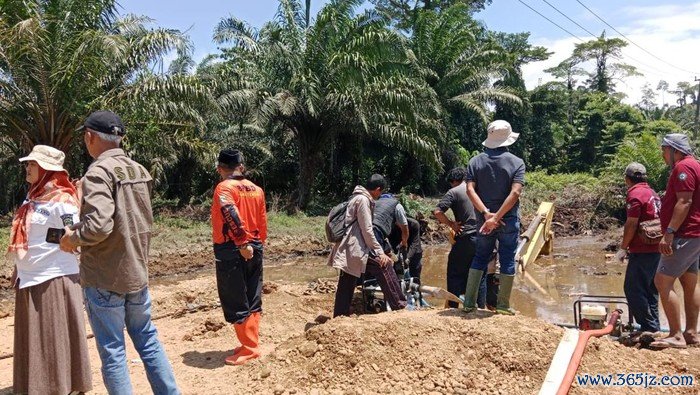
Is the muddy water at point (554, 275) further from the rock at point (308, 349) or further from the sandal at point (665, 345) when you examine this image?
the rock at point (308, 349)

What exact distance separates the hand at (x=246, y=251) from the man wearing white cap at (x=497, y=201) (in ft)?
5.95

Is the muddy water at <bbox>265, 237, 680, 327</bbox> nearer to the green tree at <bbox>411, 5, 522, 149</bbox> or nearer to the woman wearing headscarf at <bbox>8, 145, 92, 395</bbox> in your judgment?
the woman wearing headscarf at <bbox>8, 145, 92, 395</bbox>

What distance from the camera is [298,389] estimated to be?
4172mm

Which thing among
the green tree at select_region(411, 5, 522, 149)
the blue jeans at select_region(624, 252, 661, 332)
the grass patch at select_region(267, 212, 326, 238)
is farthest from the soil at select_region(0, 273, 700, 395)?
the green tree at select_region(411, 5, 522, 149)

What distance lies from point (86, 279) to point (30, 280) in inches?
28.0

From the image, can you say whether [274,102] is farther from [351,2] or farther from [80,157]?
[80,157]

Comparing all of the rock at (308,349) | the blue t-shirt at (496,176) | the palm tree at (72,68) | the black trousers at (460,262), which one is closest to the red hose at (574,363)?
the blue t-shirt at (496,176)

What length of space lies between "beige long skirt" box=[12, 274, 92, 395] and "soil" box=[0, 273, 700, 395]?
2.06 feet

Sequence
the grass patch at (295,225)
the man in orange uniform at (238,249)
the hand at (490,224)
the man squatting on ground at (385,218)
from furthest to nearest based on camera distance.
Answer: the grass patch at (295,225)
the man squatting on ground at (385,218)
the man in orange uniform at (238,249)
the hand at (490,224)

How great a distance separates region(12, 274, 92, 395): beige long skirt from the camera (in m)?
3.83

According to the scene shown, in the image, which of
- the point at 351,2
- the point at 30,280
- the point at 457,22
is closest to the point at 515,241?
the point at 30,280

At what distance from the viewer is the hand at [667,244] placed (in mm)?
4855

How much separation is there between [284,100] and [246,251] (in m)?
12.9

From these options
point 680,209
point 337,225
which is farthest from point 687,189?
point 337,225
